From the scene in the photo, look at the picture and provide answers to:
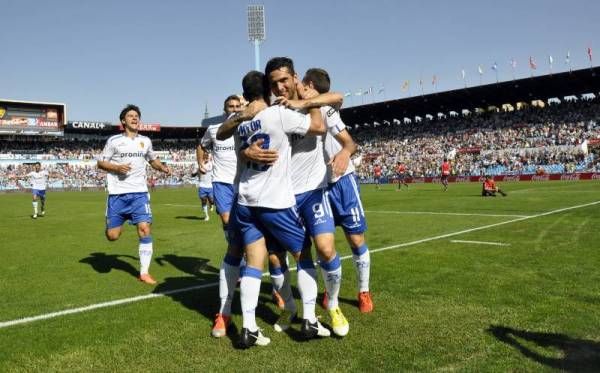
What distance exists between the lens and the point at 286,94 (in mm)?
4258

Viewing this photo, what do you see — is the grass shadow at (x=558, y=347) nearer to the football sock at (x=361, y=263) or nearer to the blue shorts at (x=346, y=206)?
the football sock at (x=361, y=263)

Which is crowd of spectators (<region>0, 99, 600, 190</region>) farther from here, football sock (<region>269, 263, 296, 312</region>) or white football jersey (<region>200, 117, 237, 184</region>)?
football sock (<region>269, 263, 296, 312</region>)

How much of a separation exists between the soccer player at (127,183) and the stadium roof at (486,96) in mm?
50116

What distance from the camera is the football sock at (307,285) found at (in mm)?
4461

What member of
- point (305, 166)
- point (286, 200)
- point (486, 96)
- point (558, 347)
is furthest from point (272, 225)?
point (486, 96)

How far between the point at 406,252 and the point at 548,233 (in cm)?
349

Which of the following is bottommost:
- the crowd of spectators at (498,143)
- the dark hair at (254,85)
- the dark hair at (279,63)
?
the dark hair at (254,85)

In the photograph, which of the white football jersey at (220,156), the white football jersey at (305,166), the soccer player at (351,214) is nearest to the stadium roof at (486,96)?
the white football jersey at (220,156)

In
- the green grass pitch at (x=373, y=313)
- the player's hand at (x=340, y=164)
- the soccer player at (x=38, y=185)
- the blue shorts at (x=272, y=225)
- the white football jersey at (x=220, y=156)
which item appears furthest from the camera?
the soccer player at (x=38, y=185)

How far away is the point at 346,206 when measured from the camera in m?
5.42

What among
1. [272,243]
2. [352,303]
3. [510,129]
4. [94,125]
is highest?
[94,125]

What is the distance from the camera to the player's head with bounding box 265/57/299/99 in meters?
4.16

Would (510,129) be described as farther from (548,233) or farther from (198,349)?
(198,349)

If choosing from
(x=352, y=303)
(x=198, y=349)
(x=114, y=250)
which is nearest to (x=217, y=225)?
(x=114, y=250)
